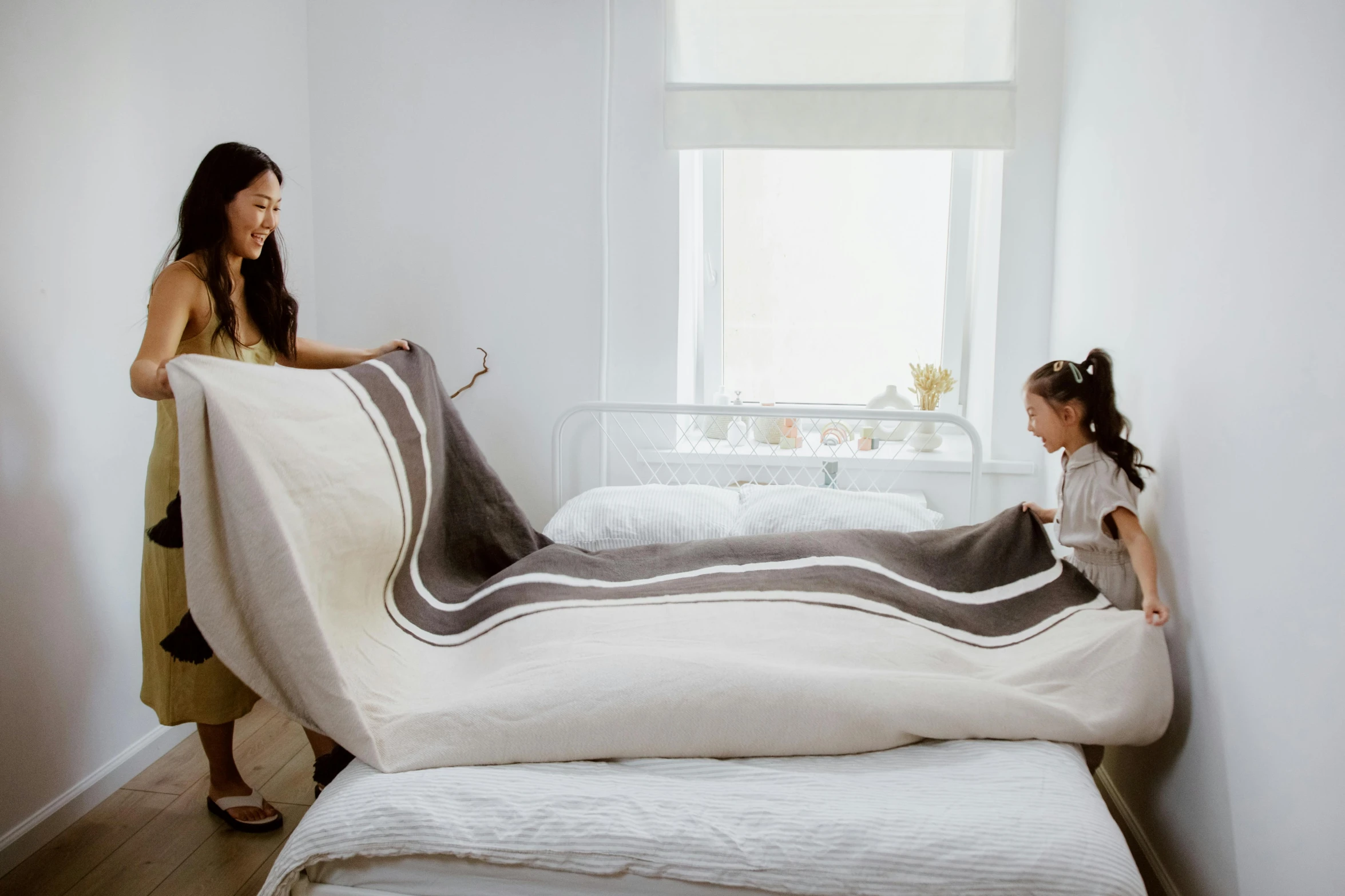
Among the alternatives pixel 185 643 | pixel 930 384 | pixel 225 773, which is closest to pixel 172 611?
pixel 185 643

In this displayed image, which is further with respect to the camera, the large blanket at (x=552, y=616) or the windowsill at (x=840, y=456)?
the windowsill at (x=840, y=456)

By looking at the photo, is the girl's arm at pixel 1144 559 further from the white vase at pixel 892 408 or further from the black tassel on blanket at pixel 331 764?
the black tassel on blanket at pixel 331 764

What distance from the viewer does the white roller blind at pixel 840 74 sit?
2580mm

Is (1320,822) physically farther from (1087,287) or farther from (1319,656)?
(1087,287)

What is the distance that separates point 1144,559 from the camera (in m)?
1.68

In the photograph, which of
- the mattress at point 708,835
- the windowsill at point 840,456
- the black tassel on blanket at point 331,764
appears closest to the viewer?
the mattress at point 708,835

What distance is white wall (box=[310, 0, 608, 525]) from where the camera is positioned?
2768 millimetres

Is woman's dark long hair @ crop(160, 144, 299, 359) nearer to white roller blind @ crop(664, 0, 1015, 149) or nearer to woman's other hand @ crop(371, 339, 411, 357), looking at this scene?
woman's other hand @ crop(371, 339, 411, 357)

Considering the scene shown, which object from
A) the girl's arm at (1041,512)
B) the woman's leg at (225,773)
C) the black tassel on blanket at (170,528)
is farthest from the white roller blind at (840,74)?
the woman's leg at (225,773)

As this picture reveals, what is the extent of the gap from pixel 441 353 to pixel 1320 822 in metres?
2.50

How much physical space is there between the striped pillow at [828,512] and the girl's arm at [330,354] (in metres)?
0.99

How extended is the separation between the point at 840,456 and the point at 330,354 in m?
1.54

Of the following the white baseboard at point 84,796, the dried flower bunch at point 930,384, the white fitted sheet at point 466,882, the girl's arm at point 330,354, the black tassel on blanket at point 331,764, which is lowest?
the white baseboard at point 84,796

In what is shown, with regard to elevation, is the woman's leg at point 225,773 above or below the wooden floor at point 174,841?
above
